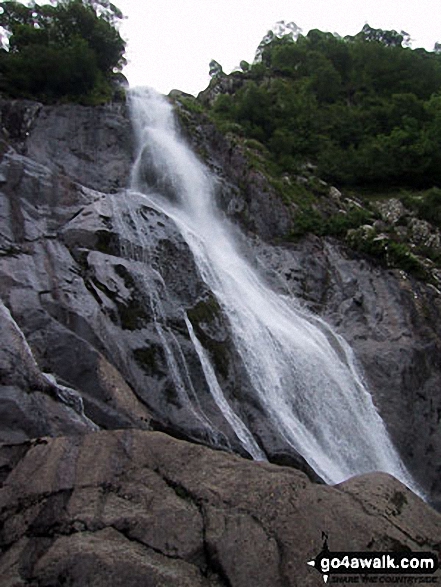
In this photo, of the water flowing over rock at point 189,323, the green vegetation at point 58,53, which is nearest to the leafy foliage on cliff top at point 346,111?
the green vegetation at point 58,53

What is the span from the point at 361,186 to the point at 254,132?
652cm

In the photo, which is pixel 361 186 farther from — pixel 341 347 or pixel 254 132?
pixel 341 347

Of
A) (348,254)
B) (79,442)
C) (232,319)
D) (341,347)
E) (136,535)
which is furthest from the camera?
(348,254)

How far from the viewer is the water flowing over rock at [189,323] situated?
32.8ft

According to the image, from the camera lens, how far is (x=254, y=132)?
28688 millimetres

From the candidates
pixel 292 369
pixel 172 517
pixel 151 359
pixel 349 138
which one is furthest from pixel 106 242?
pixel 349 138

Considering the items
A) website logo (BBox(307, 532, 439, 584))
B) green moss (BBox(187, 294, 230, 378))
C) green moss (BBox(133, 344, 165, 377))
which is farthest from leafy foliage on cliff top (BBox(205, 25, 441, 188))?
website logo (BBox(307, 532, 439, 584))

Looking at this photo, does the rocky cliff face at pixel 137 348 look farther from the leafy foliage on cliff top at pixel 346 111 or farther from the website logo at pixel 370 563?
the leafy foliage on cliff top at pixel 346 111

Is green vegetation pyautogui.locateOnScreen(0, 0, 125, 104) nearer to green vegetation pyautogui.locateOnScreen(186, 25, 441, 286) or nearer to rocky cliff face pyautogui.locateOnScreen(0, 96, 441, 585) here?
rocky cliff face pyautogui.locateOnScreen(0, 96, 441, 585)

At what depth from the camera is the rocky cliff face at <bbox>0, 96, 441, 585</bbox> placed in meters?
5.47

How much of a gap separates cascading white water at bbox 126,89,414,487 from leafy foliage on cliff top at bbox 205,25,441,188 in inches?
388

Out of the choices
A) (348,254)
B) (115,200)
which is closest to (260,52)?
(348,254)

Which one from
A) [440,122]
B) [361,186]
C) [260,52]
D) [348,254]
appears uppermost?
[260,52]

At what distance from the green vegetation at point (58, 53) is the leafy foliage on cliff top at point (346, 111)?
21.8 feet
